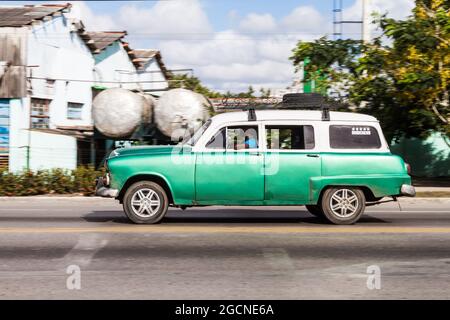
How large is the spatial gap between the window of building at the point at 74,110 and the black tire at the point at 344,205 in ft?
71.3

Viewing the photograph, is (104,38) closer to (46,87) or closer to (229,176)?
(46,87)

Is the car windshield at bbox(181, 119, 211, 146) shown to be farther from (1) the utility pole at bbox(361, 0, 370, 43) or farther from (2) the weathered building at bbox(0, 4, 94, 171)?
(1) the utility pole at bbox(361, 0, 370, 43)

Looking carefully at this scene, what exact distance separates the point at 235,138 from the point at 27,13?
21365mm

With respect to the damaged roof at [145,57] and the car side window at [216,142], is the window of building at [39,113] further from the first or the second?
the car side window at [216,142]

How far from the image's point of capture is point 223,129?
11.1m

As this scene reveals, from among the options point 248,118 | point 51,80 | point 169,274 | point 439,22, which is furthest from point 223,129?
point 51,80

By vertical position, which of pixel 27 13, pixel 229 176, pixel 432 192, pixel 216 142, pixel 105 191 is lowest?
pixel 432 192

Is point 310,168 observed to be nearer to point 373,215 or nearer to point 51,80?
point 373,215

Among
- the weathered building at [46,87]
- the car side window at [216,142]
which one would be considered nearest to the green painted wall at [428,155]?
the weathered building at [46,87]

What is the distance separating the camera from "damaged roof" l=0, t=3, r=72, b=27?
2731cm

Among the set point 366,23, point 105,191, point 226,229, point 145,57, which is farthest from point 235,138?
point 145,57

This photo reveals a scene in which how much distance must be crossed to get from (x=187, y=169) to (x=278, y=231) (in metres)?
1.85

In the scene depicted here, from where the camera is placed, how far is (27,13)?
29406 millimetres

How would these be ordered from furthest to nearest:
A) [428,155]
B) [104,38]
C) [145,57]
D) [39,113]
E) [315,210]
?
[145,57]
[104,38]
[39,113]
[428,155]
[315,210]
